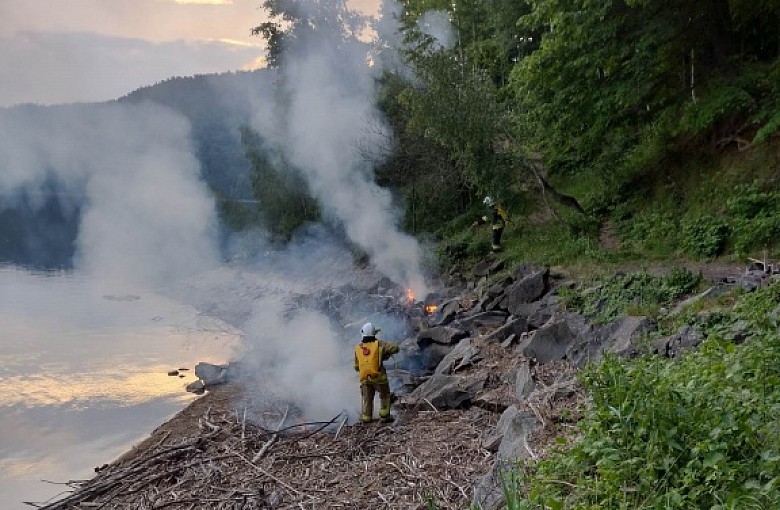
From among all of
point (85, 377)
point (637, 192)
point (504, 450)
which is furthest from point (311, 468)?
point (637, 192)

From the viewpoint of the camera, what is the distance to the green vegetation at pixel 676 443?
9.51ft

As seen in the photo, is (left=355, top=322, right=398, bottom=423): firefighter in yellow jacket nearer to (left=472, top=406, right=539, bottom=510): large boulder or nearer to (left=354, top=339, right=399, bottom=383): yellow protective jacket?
(left=354, top=339, right=399, bottom=383): yellow protective jacket

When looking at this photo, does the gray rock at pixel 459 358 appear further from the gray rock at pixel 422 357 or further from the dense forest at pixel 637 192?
the dense forest at pixel 637 192

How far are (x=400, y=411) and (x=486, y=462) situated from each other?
92.4 inches

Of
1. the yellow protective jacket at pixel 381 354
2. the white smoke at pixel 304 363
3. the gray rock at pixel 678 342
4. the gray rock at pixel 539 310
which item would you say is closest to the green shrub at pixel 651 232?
the gray rock at pixel 539 310

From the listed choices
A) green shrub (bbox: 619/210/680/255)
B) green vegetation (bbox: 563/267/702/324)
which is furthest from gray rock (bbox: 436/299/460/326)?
green shrub (bbox: 619/210/680/255)

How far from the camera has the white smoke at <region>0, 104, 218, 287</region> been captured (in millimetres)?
31578

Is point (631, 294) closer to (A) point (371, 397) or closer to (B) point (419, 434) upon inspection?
(B) point (419, 434)

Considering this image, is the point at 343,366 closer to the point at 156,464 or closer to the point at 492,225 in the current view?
the point at 156,464

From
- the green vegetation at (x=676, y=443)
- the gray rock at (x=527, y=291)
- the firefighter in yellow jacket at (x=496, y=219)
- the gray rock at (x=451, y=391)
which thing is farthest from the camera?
the firefighter in yellow jacket at (x=496, y=219)

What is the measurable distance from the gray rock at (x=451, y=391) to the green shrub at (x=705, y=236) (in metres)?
5.10

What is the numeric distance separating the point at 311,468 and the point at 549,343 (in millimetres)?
3539

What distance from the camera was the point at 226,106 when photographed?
35.3 meters

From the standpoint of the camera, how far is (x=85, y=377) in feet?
43.2
